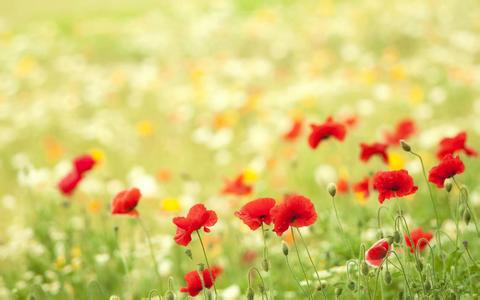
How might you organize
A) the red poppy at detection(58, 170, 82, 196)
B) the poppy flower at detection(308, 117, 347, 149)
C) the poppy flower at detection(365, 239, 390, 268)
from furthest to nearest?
1. the red poppy at detection(58, 170, 82, 196)
2. the poppy flower at detection(308, 117, 347, 149)
3. the poppy flower at detection(365, 239, 390, 268)

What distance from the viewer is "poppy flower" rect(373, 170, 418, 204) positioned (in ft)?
5.96

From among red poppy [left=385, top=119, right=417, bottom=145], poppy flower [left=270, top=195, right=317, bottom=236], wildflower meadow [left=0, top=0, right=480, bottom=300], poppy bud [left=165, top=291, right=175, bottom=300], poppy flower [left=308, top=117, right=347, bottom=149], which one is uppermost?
poppy flower [left=270, top=195, right=317, bottom=236]

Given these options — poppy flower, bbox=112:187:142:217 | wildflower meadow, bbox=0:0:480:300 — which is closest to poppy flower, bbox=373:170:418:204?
wildflower meadow, bbox=0:0:480:300

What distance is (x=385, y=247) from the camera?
5.64 feet

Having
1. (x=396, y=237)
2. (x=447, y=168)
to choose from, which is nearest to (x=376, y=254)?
(x=396, y=237)

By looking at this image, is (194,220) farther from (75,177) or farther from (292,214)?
(75,177)

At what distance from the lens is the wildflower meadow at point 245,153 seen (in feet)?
6.62

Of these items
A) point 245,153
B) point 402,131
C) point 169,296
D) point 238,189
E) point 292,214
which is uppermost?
point 292,214

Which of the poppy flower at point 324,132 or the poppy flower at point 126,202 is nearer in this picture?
the poppy flower at point 126,202

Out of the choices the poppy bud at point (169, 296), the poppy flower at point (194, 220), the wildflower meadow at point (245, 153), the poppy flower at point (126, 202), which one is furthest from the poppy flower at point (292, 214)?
the poppy flower at point (126, 202)

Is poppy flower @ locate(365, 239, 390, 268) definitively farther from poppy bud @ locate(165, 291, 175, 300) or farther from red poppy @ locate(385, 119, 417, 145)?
red poppy @ locate(385, 119, 417, 145)

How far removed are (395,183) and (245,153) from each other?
10.3ft

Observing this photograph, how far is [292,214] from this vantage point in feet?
5.91

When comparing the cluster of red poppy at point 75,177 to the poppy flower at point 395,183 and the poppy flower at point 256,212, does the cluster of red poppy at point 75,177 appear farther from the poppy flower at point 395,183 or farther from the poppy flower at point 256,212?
the poppy flower at point 395,183
